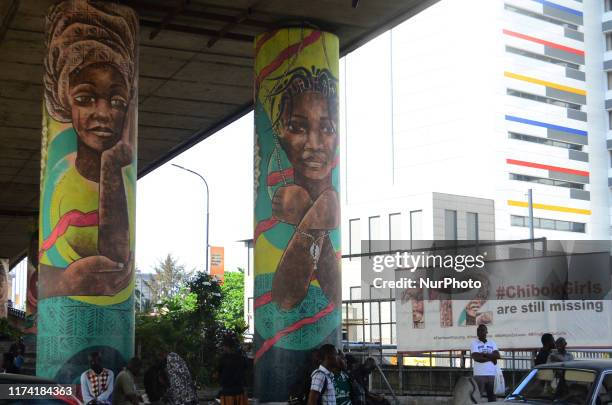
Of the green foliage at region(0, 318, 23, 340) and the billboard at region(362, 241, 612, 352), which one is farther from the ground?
the billboard at region(362, 241, 612, 352)

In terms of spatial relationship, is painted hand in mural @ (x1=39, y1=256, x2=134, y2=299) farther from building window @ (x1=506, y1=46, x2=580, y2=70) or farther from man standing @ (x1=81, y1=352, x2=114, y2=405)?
building window @ (x1=506, y1=46, x2=580, y2=70)

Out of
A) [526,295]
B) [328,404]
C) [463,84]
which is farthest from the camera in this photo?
[463,84]

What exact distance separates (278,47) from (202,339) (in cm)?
978

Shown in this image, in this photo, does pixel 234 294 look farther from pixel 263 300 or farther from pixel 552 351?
pixel 552 351

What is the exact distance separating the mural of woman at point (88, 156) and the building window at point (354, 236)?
63436 millimetres

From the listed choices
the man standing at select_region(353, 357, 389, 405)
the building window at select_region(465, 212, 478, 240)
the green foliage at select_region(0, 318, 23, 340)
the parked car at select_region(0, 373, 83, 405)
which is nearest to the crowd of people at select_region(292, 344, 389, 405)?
the man standing at select_region(353, 357, 389, 405)

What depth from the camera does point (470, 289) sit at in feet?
70.3

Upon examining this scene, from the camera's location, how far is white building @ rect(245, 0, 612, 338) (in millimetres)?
88125

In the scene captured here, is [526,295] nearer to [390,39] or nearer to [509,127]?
[509,127]

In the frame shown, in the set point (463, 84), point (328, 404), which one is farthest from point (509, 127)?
point (328, 404)

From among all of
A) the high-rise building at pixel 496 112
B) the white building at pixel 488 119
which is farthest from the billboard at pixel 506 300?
the high-rise building at pixel 496 112

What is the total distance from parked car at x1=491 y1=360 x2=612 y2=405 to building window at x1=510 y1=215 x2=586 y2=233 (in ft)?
256

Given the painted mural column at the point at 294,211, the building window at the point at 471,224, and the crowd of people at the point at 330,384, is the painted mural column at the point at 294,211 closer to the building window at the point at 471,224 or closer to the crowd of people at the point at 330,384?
the crowd of people at the point at 330,384

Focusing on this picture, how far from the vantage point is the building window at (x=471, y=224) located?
81.1 meters
